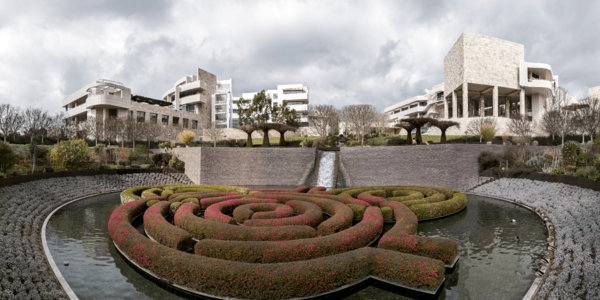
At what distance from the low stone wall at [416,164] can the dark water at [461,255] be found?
11.4 metres

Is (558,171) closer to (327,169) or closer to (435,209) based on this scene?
(435,209)

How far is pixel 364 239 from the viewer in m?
10.5

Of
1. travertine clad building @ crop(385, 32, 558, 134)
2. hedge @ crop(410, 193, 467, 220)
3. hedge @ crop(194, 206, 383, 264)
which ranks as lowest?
hedge @ crop(410, 193, 467, 220)

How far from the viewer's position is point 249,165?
35.0 m

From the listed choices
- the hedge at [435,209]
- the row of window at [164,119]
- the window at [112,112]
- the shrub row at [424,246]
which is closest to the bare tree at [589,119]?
the hedge at [435,209]

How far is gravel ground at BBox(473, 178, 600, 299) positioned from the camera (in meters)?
7.62

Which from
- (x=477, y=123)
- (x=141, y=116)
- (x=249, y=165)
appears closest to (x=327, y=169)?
(x=249, y=165)

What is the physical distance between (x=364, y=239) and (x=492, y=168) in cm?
2441

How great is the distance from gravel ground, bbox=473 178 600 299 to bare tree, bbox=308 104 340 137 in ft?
127

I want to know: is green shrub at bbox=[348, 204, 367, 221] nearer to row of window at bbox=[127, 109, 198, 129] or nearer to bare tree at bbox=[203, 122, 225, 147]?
bare tree at bbox=[203, 122, 225, 147]

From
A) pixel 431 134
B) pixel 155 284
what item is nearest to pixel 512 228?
pixel 155 284

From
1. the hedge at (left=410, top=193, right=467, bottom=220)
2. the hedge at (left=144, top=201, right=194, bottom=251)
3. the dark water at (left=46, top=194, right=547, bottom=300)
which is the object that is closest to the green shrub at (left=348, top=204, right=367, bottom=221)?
the dark water at (left=46, top=194, right=547, bottom=300)

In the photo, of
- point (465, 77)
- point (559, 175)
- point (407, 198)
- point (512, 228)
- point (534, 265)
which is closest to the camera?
point (534, 265)

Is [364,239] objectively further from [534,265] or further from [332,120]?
[332,120]
